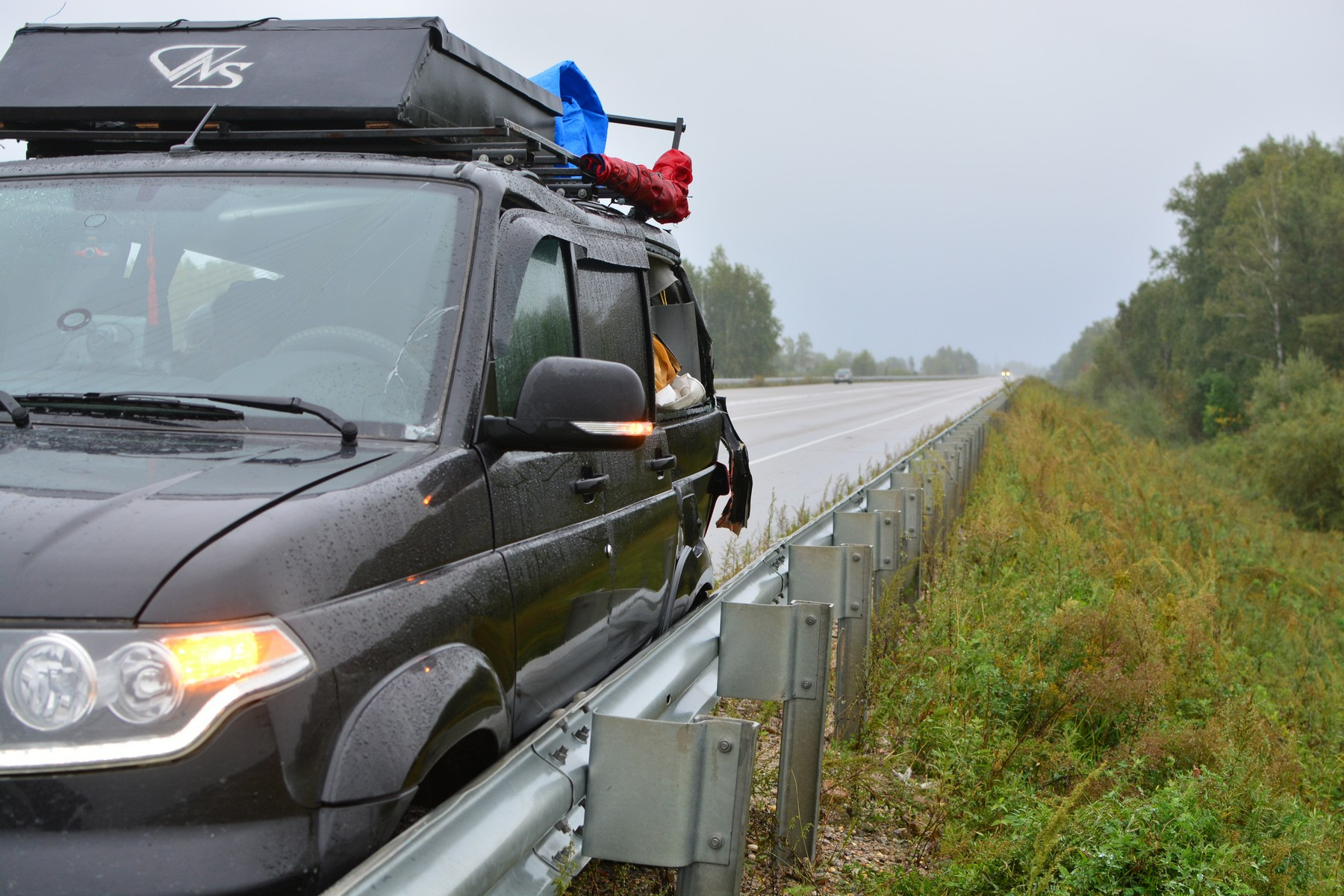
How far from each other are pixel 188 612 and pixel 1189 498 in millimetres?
20373

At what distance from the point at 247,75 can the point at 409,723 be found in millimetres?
2486

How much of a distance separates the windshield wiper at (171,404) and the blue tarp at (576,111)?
2620 millimetres

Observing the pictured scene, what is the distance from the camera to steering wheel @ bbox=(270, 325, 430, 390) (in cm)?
273

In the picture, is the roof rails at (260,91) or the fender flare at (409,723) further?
the roof rails at (260,91)

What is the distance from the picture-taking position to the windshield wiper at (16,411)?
2461 mm

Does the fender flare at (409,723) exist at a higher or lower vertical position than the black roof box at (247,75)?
lower

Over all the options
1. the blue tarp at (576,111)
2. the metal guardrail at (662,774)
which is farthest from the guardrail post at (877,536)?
the blue tarp at (576,111)

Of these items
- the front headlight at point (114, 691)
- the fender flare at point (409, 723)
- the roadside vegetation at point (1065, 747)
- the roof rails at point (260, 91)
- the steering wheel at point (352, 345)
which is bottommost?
the roadside vegetation at point (1065, 747)

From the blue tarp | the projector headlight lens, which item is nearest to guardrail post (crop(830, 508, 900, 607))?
the blue tarp

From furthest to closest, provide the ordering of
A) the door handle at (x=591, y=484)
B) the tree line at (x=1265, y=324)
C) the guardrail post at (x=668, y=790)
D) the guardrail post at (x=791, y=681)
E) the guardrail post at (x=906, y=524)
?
the tree line at (x=1265, y=324), the guardrail post at (x=906, y=524), the guardrail post at (x=791, y=681), the door handle at (x=591, y=484), the guardrail post at (x=668, y=790)

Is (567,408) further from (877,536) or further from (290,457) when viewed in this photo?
(877,536)

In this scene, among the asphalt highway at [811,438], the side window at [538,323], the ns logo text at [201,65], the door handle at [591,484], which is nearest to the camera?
the side window at [538,323]

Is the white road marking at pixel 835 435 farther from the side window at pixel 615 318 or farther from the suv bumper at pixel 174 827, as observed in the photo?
the suv bumper at pixel 174 827

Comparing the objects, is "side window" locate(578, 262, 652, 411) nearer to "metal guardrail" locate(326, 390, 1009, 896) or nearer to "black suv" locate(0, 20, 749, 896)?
"black suv" locate(0, 20, 749, 896)
